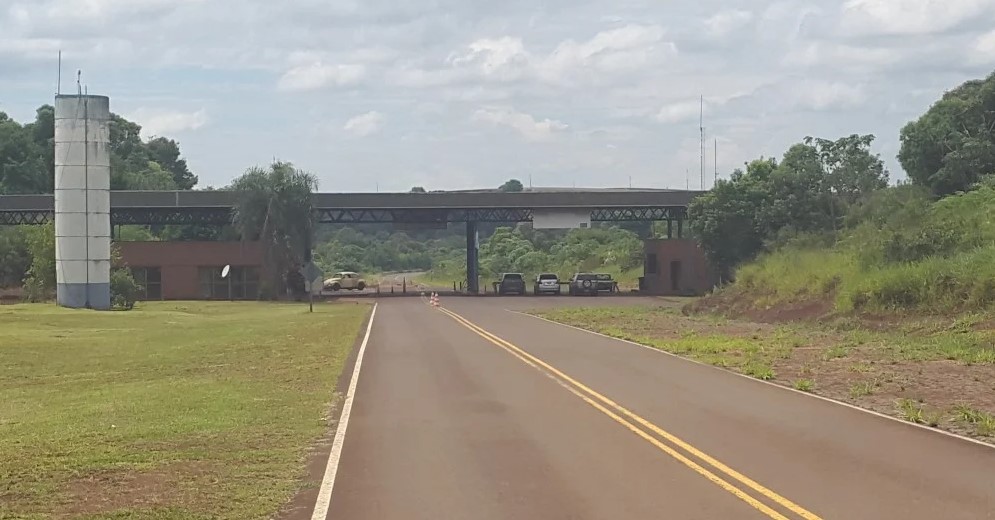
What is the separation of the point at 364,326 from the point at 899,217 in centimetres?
1962

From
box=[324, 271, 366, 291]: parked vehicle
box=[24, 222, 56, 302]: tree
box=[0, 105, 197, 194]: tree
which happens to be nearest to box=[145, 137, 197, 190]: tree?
box=[0, 105, 197, 194]: tree

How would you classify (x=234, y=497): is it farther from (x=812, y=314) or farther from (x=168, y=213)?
(x=168, y=213)

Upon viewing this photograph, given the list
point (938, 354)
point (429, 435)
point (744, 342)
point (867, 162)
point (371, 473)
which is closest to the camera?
point (371, 473)

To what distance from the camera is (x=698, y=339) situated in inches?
1165

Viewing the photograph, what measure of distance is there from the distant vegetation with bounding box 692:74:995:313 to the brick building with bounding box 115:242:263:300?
3099cm

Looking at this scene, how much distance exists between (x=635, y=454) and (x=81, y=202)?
52.1 m

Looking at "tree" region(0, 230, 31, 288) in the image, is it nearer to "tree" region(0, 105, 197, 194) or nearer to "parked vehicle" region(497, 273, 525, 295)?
"tree" region(0, 105, 197, 194)

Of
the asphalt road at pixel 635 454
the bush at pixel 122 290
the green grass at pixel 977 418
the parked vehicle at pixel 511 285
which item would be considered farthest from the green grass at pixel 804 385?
the parked vehicle at pixel 511 285

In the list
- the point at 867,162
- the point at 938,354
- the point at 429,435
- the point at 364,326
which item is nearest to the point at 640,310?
the point at 364,326

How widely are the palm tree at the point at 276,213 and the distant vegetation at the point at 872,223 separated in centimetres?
2708

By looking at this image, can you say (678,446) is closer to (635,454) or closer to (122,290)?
(635,454)

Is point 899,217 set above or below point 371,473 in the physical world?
above

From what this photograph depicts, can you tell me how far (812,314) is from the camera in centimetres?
3591

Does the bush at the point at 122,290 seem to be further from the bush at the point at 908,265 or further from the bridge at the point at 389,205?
the bush at the point at 908,265
